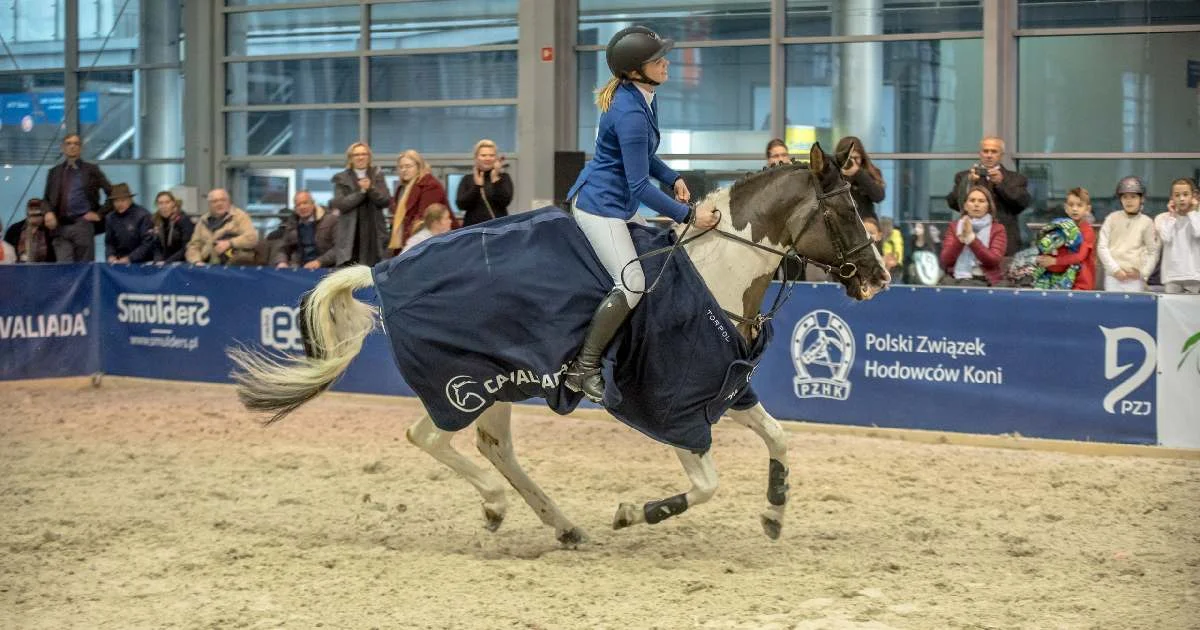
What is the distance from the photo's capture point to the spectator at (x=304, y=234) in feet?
44.2

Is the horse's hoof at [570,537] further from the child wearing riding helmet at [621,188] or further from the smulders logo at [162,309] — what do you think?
the smulders logo at [162,309]

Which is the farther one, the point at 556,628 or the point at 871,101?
the point at 871,101

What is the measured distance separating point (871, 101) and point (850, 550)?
348 inches

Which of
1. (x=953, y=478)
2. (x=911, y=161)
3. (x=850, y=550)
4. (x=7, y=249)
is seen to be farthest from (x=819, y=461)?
(x=7, y=249)

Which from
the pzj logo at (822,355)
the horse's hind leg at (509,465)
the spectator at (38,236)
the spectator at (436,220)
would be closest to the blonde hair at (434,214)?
the spectator at (436,220)

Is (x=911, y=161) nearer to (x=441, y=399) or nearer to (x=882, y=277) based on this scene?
(x=882, y=277)

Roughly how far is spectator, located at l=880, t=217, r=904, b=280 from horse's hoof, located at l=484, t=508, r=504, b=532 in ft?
19.9

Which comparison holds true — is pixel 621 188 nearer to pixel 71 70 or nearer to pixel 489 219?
pixel 489 219

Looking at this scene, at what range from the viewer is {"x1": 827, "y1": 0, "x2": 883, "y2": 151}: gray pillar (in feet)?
48.6

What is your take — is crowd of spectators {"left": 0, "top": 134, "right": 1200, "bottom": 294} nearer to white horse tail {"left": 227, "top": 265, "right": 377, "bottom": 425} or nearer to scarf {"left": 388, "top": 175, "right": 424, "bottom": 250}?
scarf {"left": 388, "top": 175, "right": 424, "bottom": 250}

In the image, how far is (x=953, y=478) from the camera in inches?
354

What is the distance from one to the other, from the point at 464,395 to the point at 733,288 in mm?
1380

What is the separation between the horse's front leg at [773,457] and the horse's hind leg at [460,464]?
1274 mm

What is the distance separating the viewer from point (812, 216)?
6625 millimetres
